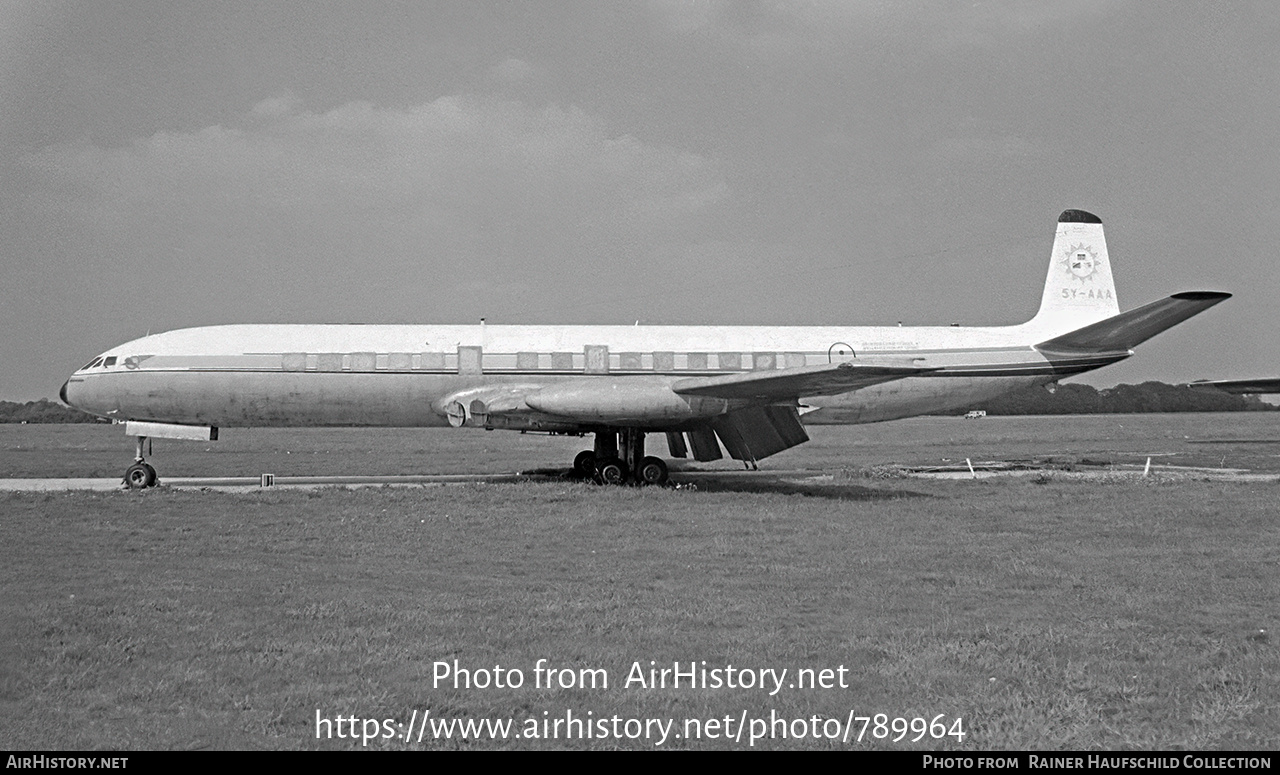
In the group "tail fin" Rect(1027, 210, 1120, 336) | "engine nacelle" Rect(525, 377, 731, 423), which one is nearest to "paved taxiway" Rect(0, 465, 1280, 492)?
"engine nacelle" Rect(525, 377, 731, 423)

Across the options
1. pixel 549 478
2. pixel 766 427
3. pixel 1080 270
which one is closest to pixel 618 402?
A: pixel 766 427

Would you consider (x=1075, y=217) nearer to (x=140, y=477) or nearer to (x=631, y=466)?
(x=631, y=466)

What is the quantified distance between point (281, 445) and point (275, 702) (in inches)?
1544

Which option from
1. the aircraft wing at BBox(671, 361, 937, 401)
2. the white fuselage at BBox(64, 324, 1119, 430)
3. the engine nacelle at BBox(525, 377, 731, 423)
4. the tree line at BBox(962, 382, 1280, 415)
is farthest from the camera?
the tree line at BBox(962, 382, 1280, 415)

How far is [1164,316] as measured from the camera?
20688mm

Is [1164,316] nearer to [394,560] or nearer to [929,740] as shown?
[394,560]

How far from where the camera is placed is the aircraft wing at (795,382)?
16.8 meters

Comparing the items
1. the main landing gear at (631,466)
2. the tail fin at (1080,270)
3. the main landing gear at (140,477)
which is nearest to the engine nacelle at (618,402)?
the main landing gear at (631,466)

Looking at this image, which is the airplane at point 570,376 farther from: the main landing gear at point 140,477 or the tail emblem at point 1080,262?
the tail emblem at point 1080,262

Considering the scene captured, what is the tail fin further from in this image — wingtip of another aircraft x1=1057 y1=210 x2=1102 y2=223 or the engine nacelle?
the engine nacelle

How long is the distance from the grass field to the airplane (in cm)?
368

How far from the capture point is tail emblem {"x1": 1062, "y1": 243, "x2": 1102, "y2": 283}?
928 inches

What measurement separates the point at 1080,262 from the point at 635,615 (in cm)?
1990

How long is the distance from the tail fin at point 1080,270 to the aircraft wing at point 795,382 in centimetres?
769
